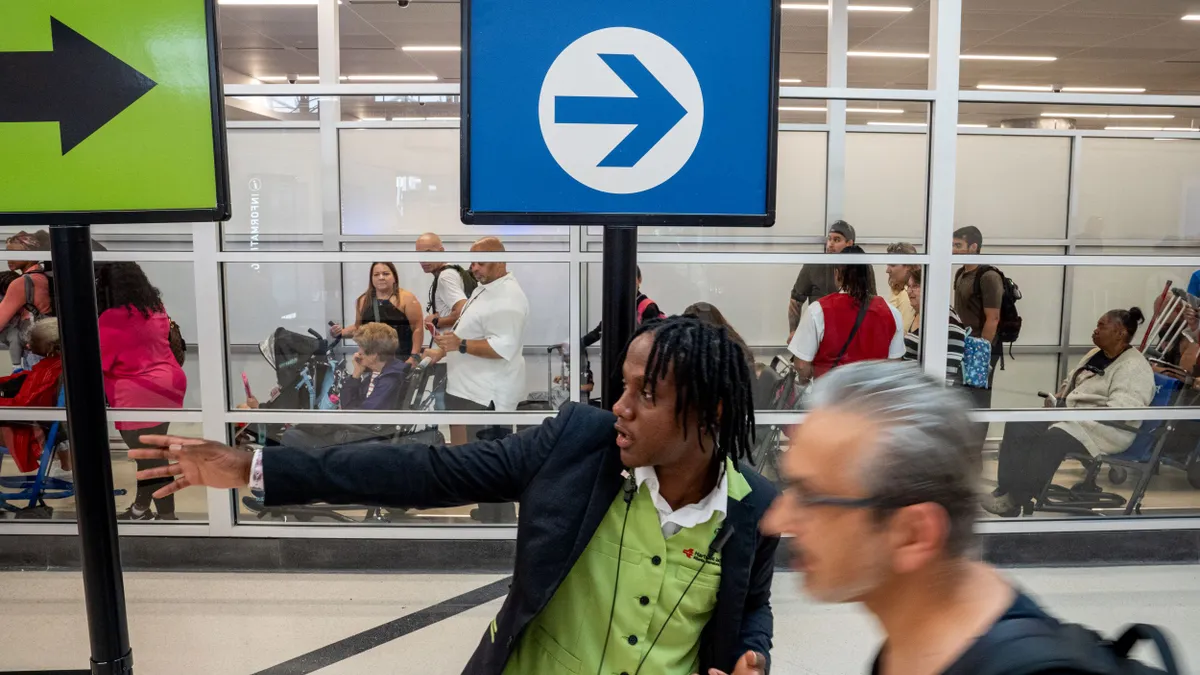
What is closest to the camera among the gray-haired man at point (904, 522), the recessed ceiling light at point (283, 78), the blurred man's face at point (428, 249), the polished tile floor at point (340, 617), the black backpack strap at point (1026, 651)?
the black backpack strap at point (1026, 651)

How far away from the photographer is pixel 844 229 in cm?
397

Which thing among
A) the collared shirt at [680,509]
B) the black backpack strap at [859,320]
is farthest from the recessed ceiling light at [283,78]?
the collared shirt at [680,509]

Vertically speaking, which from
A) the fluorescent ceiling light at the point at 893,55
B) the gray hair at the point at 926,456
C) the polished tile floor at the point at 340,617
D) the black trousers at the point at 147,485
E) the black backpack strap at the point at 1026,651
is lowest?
the polished tile floor at the point at 340,617

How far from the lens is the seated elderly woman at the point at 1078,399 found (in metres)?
4.09

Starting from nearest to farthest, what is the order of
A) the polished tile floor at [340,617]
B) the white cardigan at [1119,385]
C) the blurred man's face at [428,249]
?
1. the polished tile floor at [340,617]
2. the blurred man's face at [428,249]
3. the white cardigan at [1119,385]

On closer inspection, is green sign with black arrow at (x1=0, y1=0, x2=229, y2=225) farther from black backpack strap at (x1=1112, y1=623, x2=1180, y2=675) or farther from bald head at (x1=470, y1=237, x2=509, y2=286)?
bald head at (x1=470, y1=237, x2=509, y2=286)

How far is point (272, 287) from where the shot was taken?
3.78 meters

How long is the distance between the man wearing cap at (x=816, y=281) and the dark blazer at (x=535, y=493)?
8.09 feet

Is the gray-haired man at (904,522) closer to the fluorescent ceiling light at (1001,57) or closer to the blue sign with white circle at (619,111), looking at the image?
the blue sign with white circle at (619,111)

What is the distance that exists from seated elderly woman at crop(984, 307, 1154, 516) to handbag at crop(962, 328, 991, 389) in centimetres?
28

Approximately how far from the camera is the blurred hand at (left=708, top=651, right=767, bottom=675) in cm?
142

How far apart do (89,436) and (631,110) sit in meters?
1.17

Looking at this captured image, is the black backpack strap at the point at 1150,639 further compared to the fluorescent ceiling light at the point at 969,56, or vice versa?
the fluorescent ceiling light at the point at 969,56

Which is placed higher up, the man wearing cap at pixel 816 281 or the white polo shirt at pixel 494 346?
the man wearing cap at pixel 816 281
